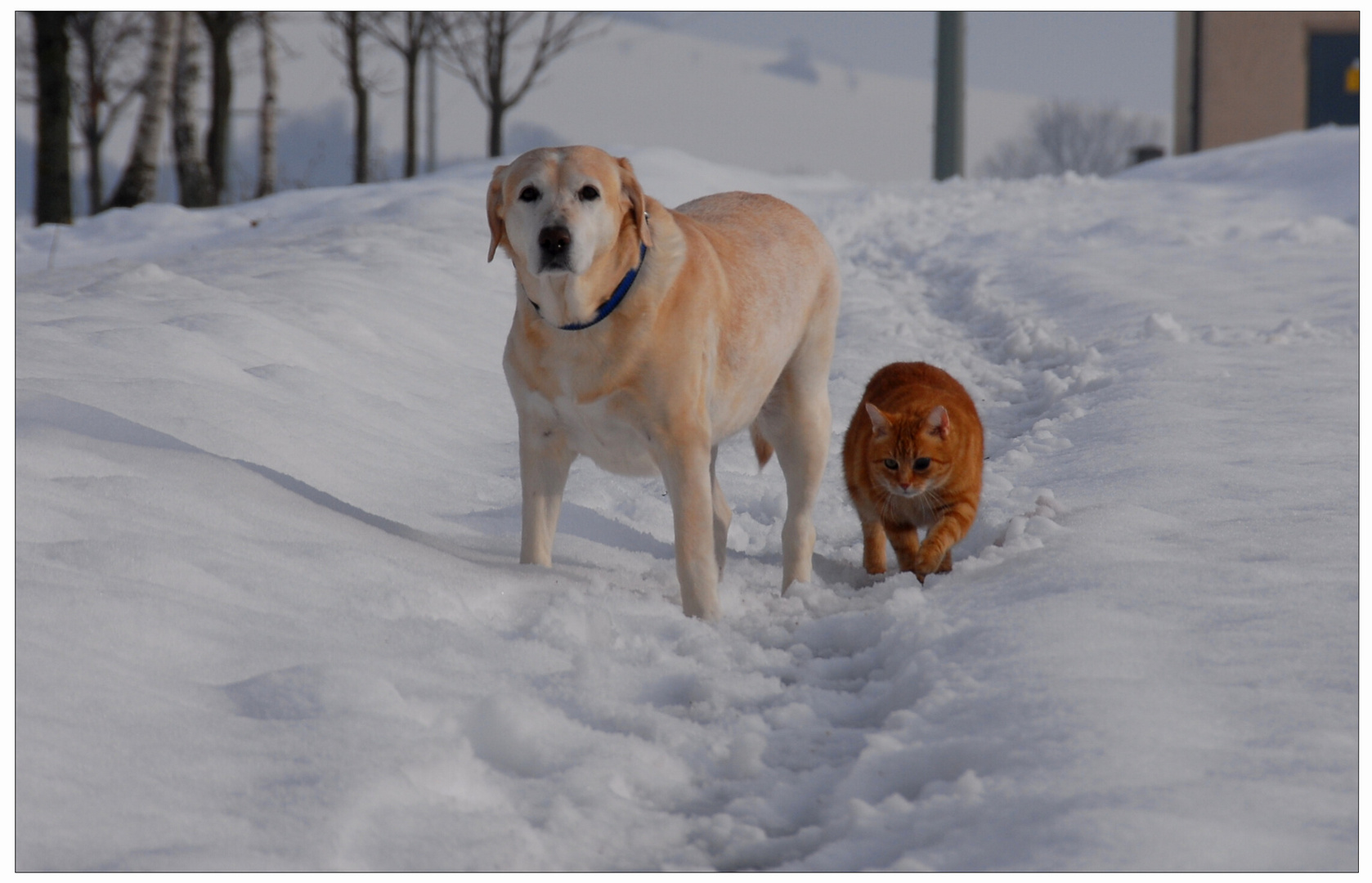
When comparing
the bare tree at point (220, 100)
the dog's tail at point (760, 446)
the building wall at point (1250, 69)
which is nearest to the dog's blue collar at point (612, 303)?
the dog's tail at point (760, 446)

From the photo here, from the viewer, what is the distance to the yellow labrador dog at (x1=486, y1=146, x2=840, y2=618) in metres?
3.19

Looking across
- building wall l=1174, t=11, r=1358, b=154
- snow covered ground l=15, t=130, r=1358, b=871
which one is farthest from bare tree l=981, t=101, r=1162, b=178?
snow covered ground l=15, t=130, r=1358, b=871

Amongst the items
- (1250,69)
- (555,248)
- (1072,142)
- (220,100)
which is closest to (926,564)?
(555,248)

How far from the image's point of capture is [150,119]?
595 inches

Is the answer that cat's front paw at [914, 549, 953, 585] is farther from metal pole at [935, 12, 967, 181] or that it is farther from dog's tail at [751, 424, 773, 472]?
metal pole at [935, 12, 967, 181]

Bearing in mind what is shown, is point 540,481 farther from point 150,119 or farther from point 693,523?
point 150,119

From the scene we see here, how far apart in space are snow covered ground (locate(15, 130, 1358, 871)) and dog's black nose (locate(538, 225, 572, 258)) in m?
0.98

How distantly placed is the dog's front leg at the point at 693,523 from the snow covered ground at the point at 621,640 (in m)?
0.13

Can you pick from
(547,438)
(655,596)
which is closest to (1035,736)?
(655,596)

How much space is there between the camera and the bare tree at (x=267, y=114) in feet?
68.3

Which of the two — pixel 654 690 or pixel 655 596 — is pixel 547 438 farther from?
pixel 654 690

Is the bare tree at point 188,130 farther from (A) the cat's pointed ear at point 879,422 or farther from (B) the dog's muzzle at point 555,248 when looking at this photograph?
(B) the dog's muzzle at point 555,248

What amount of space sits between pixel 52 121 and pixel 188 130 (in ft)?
10.4

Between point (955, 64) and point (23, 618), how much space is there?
1870 centimetres
